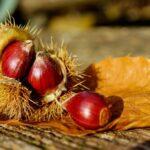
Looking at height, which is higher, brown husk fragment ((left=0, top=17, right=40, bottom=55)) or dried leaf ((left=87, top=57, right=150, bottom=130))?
brown husk fragment ((left=0, top=17, right=40, bottom=55))

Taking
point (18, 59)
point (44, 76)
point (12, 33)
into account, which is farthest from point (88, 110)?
point (12, 33)

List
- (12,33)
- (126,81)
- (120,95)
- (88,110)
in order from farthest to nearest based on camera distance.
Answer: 1. (126,81)
2. (120,95)
3. (12,33)
4. (88,110)

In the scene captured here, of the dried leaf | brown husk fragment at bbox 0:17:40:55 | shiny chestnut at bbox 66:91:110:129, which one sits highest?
brown husk fragment at bbox 0:17:40:55

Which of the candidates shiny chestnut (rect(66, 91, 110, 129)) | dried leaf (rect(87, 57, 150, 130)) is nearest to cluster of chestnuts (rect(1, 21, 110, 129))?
shiny chestnut (rect(66, 91, 110, 129))

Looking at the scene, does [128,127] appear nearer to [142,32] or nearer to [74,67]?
[74,67]

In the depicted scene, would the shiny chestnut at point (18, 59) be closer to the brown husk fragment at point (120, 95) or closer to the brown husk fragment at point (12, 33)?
the brown husk fragment at point (12, 33)

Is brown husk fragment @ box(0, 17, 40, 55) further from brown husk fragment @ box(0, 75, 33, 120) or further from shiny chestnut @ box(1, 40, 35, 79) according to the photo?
brown husk fragment @ box(0, 75, 33, 120)

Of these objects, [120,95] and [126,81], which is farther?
[126,81]

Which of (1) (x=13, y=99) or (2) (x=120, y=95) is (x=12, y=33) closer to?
(1) (x=13, y=99)

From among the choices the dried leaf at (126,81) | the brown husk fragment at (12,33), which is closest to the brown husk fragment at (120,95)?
the dried leaf at (126,81)
